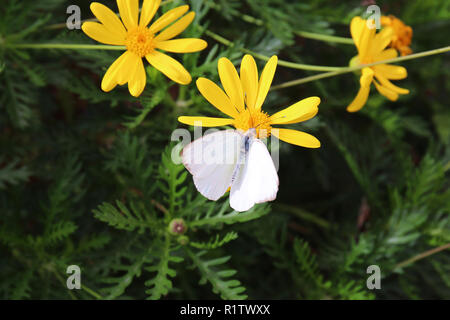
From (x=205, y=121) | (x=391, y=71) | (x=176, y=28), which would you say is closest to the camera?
(x=205, y=121)

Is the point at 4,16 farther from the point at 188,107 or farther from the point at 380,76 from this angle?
the point at 380,76

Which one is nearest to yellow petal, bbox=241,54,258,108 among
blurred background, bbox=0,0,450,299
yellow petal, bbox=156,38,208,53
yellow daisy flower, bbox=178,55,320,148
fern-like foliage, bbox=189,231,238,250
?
yellow daisy flower, bbox=178,55,320,148

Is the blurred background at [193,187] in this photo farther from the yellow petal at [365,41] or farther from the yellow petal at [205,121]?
the yellow petal at [205,121]

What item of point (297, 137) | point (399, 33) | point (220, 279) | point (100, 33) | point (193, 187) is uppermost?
point (399, 33)

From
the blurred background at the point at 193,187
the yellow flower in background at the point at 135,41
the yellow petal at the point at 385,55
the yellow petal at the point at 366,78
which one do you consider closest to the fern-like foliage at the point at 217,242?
the blurred background at the point at 193,187

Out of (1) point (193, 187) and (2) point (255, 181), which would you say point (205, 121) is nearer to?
(2) point (255, 181)

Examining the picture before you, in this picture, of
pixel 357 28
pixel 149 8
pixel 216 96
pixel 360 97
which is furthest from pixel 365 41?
pixel 149 8

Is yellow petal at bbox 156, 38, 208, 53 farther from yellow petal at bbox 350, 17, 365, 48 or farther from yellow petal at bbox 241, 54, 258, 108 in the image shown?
yellow petal at bbox 350, 17, 365, 48
